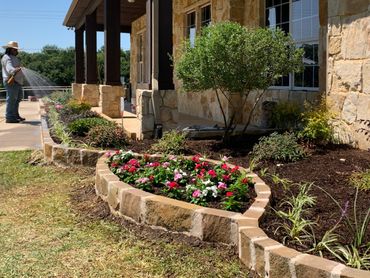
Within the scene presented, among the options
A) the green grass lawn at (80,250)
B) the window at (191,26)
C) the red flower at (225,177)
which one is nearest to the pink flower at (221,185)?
the red flower at (225,177)

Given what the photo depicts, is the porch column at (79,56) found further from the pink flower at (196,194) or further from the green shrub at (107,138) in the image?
the pink flower at (196,194)

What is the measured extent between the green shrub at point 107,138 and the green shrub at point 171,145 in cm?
89

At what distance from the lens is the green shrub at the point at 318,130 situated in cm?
658

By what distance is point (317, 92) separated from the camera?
7949mm

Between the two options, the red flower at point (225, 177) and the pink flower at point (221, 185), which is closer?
the pink flower at point (221, 185)

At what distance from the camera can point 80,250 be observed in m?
3.62

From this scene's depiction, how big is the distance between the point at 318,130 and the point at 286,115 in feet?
3.86

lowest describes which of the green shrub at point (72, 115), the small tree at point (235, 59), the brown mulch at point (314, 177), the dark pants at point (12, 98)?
the brown mulch at point (314, 177)

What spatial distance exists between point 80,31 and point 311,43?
13121 mm

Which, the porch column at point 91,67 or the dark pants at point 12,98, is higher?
the porch column at point 91,67

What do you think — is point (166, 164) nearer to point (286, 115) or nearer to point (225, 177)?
point (225, 177)

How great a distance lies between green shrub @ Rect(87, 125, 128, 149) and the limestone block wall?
334 cm

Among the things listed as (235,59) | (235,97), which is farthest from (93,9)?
(235,59)

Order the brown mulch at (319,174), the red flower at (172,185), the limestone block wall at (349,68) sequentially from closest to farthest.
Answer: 1. the brown mulch at (319,174)
2. the red flower at (172,185)
3. the limestone block wall at (349,68)
